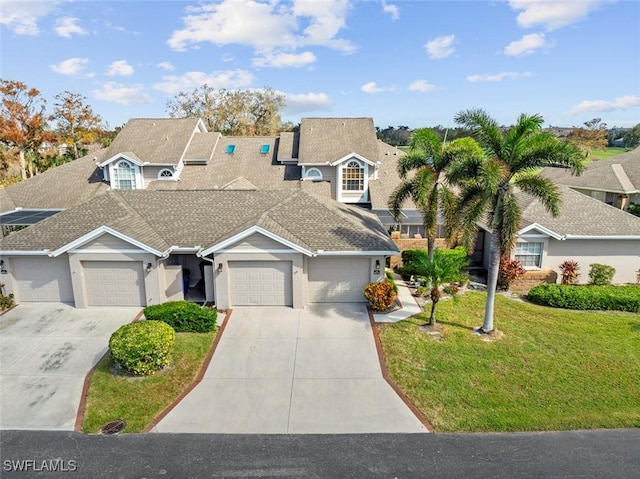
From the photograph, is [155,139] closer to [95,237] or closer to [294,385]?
[95,237]

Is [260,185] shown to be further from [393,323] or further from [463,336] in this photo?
[463,336]

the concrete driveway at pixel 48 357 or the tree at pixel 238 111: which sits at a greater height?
the tree at pixel 238 111

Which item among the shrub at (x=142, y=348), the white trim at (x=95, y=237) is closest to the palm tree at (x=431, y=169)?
the white trim at (x=95, y=237)

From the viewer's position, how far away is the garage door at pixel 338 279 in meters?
19.5

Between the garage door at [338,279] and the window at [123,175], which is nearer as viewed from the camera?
the garage door at [338,279]

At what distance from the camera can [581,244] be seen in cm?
2259

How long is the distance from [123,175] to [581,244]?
100 ft

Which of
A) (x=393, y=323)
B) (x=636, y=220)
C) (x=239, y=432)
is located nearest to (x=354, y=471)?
(x=239, y=432)

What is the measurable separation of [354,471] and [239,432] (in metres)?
3.29

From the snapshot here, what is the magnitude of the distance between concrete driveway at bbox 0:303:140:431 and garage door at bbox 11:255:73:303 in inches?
18.6

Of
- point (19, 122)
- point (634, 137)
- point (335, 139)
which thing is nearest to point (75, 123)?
point (19, 122)

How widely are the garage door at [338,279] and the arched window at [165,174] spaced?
58.5 ft

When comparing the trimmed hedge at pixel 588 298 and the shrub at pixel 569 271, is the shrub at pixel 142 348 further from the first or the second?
the shrub at pixel 569 271

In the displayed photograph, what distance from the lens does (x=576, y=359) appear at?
15.1 meters
